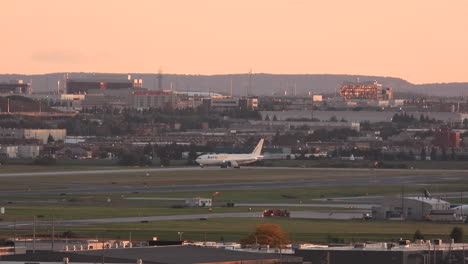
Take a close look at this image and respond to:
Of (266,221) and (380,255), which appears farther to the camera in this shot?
(266,221)

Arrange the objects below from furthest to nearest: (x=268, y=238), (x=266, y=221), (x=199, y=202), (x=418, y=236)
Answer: (x=199, y=202) → (x=266, y=221) → (x=418, y=236) → (x=268, y=238)

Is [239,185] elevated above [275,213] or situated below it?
below

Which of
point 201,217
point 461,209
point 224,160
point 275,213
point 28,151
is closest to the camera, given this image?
point 201,217

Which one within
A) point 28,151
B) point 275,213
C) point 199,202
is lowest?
point 28,151

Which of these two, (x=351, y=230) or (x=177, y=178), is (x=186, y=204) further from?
(x=177, y=178)

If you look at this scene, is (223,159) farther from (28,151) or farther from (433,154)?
(28,151)

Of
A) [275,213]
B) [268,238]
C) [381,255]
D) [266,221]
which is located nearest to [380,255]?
[381,255]

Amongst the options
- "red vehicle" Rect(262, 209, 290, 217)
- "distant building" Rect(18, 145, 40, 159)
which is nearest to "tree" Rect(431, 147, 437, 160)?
"distant building" Rect(18, 145, 40, 159)

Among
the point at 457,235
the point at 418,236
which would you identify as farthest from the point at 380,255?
the point at 457,235

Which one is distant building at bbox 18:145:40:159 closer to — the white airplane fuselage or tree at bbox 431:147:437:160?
the white airplane fuselage
